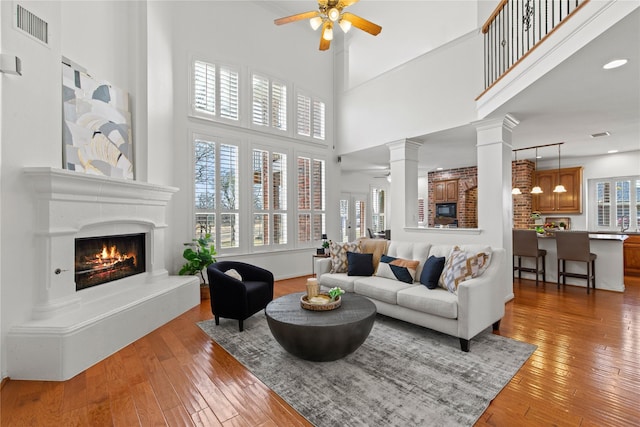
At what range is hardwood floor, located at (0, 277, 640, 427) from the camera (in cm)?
190

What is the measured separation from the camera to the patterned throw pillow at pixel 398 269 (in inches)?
141

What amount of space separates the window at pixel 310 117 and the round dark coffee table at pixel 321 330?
4.56 metres

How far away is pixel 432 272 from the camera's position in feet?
10.8

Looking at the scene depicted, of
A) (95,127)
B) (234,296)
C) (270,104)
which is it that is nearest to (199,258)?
(234,296)

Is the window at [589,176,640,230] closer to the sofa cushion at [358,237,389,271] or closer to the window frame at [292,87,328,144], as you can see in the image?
the sofa cushion at [358,237,389,271]

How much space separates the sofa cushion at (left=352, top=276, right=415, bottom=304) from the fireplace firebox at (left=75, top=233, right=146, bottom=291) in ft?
9.59

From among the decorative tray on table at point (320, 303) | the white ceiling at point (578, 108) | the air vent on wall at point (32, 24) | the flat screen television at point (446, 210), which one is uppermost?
the air vent on wall at point (32, 24)

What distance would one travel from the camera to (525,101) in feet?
12.2

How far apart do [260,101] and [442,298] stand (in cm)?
478

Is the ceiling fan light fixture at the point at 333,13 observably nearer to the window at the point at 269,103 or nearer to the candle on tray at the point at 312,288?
the window at the point at 269,103

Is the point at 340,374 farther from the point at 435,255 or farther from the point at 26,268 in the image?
A: the point at 26,268

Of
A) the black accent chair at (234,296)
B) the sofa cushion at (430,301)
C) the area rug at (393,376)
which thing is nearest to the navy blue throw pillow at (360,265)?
the sofa cushion at (430,301)

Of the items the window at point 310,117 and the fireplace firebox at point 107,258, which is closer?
the fireplace firebox at point 107,258

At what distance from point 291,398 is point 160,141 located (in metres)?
3.91
